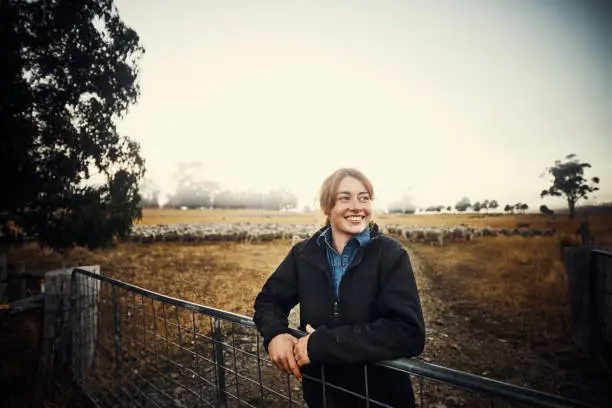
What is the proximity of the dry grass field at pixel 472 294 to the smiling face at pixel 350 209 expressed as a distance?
1.53 ft

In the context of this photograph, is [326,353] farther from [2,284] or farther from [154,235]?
[154,235]

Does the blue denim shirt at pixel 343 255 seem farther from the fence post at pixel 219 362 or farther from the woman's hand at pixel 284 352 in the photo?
the fence post at pixel 219 362

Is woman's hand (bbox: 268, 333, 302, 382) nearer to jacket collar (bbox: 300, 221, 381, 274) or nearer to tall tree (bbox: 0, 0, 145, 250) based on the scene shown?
jacket collar (bbox: 300, 221, 381, 274)

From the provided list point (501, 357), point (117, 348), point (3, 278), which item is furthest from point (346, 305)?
point (3, 278)

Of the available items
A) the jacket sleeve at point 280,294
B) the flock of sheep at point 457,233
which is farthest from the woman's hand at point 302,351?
the flock of sheep at point 457,233

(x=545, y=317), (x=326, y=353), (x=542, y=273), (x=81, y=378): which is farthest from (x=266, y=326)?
(x=542, y=273)

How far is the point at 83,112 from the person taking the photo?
8648 millimetres

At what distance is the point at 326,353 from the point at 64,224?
952 centimetres

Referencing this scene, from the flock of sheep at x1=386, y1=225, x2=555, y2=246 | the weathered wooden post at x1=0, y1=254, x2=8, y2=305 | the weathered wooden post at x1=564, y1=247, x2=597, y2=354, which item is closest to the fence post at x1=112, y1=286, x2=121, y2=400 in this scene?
the weathered wooden post at x1=564, y1=247, x2=597, y2=354

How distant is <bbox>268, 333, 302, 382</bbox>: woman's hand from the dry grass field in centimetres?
108

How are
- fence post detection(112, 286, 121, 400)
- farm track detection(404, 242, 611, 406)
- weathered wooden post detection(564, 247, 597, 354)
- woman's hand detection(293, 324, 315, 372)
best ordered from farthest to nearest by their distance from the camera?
weathered wooden post detection(564, 247, 597, 354) → farm track detection(404, 242, 611, 406) → fence post detection(112, 286, 121, 400) → woman's hand detection(293, 324, 315, 372)

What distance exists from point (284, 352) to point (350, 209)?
844 millimetres

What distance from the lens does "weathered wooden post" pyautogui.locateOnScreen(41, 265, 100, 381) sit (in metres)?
4.00

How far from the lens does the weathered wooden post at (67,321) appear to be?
400 cm
